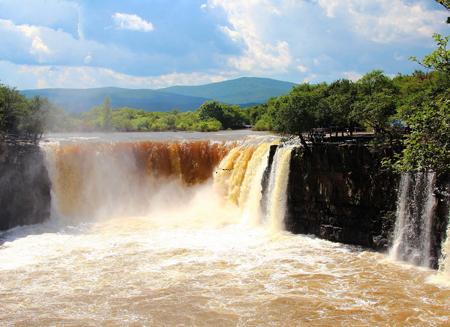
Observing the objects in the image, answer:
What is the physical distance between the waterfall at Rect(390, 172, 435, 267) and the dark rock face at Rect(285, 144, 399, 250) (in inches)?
19.3

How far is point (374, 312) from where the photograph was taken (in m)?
13.0

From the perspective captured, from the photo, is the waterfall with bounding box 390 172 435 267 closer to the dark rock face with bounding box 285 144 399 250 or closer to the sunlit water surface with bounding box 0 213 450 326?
the dark rock face with bounding box 285 144 399 250

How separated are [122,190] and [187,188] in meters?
3.78

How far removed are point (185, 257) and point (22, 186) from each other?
10592 mm

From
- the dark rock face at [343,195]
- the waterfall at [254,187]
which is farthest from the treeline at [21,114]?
the dark rock face at [343,195]

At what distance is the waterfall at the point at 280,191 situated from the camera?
21500 millimetres

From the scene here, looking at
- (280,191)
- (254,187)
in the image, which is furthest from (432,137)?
(254,187)

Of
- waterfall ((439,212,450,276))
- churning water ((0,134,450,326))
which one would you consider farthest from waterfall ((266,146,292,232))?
waterfall ((439,212,450,276))

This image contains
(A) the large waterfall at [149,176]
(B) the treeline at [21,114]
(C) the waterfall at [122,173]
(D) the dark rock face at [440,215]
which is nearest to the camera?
(D) the dark rock face at [440,215]

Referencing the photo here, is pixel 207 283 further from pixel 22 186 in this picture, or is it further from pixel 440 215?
pixel 22 186

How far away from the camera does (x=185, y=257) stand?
17922 mm

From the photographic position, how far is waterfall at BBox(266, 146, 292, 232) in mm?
21500

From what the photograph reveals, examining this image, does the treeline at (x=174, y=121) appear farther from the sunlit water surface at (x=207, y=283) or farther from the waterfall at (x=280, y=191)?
the sunlit water surface at (x=207, y=283)

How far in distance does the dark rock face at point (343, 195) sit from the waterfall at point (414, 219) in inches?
19.3
